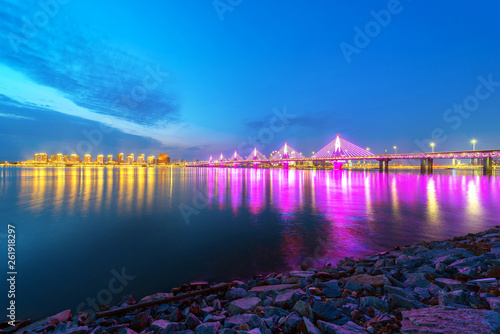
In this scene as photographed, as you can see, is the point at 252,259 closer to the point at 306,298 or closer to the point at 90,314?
the point at 306,298

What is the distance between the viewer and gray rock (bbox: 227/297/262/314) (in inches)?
173

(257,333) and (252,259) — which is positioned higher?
(257,333)

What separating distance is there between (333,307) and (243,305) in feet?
5.43

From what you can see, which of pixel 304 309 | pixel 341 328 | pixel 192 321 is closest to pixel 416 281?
pixel 341 328

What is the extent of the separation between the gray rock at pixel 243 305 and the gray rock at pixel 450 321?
244 cm

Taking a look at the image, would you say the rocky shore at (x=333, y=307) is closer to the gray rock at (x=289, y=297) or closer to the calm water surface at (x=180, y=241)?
the gray rock at (x=289, y=297)

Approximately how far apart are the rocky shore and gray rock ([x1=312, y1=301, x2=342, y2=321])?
0.01 meters

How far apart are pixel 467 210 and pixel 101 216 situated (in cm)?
2559

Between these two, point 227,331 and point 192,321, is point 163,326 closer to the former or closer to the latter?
point 192,321

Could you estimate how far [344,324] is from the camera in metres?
3.59

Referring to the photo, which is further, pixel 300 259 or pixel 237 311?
pixel 300 259

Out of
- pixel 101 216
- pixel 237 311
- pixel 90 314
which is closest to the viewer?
pixel 237 311

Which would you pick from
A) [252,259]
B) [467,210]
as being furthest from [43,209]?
[467,210]

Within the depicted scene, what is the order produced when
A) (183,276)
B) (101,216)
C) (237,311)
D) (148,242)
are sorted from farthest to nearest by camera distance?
1. (101,216)
2. (148,242)
3. (183,276)
4. (237,311)
